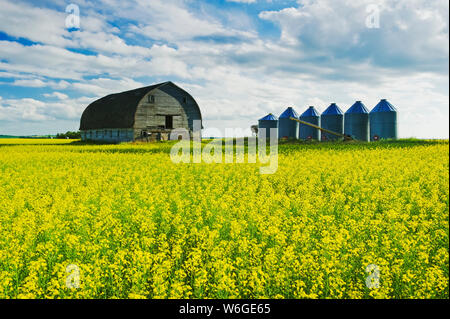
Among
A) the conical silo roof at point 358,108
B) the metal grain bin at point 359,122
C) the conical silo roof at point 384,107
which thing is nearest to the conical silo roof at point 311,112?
the conical silo roof at point 358,108

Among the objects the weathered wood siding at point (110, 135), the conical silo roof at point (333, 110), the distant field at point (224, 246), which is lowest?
the distant field at point (224, 246)

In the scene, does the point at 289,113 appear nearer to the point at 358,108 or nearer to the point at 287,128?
the point at 287,128

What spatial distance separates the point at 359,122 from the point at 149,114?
2453 centimetres

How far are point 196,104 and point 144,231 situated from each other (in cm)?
3823

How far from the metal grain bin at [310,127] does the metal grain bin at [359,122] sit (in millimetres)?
3993

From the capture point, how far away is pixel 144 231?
21.5 ft

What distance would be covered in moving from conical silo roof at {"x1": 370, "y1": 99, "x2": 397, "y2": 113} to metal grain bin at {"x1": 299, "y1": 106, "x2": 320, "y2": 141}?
6.75 m

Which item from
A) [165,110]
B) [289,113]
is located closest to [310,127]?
[289,113]

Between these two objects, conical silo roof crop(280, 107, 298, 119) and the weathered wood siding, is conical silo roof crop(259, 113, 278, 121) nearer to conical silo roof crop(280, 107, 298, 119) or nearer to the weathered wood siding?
conical silo roof crop(280, 107, 298, 119)

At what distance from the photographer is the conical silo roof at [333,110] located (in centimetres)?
4159

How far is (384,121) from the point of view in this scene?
39.7 m

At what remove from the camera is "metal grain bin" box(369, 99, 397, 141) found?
129ft

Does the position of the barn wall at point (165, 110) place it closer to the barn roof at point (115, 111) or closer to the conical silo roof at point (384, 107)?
the barn roof at point (115, 111)
